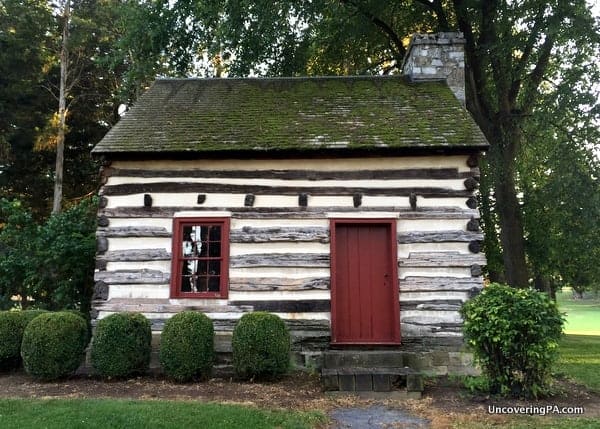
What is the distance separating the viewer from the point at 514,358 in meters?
6.46

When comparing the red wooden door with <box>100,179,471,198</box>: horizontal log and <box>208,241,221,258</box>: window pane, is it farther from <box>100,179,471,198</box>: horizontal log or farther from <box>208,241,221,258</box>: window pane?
<box>208,241,221,258</box>: window pane

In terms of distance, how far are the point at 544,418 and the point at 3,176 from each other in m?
20.6

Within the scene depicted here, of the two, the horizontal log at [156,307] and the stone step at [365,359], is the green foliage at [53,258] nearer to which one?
the horizontal log at [156,307]

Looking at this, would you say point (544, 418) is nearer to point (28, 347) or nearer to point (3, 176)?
point (28, 347)

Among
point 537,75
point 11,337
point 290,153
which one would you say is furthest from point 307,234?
point 537,75

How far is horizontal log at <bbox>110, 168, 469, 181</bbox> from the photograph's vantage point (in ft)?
28.7

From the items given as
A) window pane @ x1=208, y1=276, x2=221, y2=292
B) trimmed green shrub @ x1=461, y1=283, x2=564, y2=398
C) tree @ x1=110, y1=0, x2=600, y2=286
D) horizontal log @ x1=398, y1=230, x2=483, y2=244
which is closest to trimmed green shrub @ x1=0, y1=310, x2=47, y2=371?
window pane @ x1=208, y1=276, x2=221, y2=292

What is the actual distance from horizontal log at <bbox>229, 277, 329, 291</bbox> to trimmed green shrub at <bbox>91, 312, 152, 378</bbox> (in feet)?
5.89

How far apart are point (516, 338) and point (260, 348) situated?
3602mm

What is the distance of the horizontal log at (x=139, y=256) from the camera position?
28.2 ft

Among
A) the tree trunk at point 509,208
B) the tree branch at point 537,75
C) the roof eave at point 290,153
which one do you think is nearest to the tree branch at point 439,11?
the tree branch at point 537,75

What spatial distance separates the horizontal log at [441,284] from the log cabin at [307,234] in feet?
0.08

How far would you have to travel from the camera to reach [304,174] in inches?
348

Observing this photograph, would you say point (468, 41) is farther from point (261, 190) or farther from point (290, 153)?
point (261, 190)
